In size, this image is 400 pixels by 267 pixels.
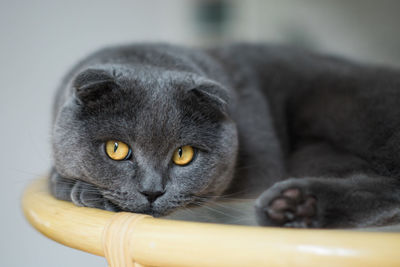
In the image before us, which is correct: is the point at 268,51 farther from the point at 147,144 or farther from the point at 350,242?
the point at 350,242

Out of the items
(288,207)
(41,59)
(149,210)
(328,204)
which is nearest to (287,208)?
(288,207)

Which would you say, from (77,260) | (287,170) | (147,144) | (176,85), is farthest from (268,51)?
(77,260)

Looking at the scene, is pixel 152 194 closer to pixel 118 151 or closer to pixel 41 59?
pixel 118 151

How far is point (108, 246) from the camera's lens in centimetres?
72

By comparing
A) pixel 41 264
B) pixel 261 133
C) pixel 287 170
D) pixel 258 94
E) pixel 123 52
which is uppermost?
pixel 123 52

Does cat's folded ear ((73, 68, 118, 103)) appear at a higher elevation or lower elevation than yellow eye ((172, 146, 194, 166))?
higher

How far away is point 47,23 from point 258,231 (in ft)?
5.89

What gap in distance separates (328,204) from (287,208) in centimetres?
10

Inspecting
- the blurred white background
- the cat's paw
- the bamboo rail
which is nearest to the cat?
the cat's paw

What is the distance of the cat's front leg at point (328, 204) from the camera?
2.60 feet

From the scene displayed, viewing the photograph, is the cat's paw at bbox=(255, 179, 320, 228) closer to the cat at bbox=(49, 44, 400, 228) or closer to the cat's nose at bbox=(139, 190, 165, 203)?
the cat at bbox=(49, 44, 400, 228)

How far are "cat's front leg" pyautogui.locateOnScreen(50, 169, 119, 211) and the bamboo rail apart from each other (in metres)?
0.10

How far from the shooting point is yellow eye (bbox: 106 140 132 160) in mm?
956

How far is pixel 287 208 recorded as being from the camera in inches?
31.1
